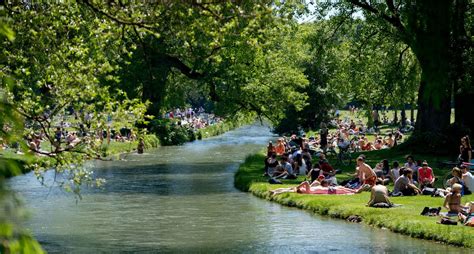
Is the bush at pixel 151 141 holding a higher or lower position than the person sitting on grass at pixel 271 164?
higher

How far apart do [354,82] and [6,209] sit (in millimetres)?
43288

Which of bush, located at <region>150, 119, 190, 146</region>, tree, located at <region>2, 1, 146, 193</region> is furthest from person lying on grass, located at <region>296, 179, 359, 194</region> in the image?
bush, located at <region>150, 119, 190, 146</region>

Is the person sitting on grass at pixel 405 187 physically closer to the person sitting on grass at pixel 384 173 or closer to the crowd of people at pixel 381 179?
the crowd of people at pixel 381 179

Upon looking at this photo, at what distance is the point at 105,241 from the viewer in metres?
21.9

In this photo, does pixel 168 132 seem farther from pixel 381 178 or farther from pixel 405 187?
pixel 405 187

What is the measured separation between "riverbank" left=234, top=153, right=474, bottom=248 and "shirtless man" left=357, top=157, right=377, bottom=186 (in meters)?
0.53

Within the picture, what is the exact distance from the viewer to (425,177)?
2728 centimetres

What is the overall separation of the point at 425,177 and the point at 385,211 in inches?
161

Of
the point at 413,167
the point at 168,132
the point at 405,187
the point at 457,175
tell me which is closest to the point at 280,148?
the point at 413,167

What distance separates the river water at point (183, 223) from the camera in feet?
67.6

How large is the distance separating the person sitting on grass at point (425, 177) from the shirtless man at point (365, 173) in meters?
1.69

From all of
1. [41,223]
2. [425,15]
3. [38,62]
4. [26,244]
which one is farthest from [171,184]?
[26,244]

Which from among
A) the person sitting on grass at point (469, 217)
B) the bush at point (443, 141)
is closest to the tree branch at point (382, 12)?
the bush at point (443, 141)

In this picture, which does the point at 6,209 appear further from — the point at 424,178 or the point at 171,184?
the point at 171,184
